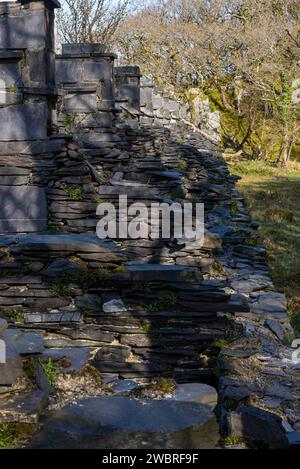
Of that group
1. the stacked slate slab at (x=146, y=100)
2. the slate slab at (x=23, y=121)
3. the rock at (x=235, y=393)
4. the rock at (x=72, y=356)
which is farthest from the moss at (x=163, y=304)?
the stacked slate slab at (x=146, y=100)

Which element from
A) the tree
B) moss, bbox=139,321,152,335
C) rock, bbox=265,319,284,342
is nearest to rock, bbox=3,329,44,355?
moss, bbox=139,321,152,335

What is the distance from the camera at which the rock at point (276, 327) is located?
5039 millimetres

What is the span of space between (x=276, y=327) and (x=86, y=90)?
7781 millimetres

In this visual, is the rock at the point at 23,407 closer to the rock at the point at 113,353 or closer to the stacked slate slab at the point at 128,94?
the rock at the point at 113,353

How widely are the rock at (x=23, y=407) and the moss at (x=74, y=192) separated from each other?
380 cm

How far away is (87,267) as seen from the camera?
525cm

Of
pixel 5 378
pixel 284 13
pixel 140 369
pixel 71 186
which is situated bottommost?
pixel 140 369

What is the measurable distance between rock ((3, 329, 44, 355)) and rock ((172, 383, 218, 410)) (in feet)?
3.38

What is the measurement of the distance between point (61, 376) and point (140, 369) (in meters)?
0.69

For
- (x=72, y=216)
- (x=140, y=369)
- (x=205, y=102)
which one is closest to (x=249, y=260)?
(x=72, y=216)

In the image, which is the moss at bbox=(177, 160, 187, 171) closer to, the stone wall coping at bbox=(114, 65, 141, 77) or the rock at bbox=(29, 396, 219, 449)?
the stone wall coping at bbox=(114, 65, 141, 77)

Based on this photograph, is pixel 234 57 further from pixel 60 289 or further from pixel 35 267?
pixel 60 289
